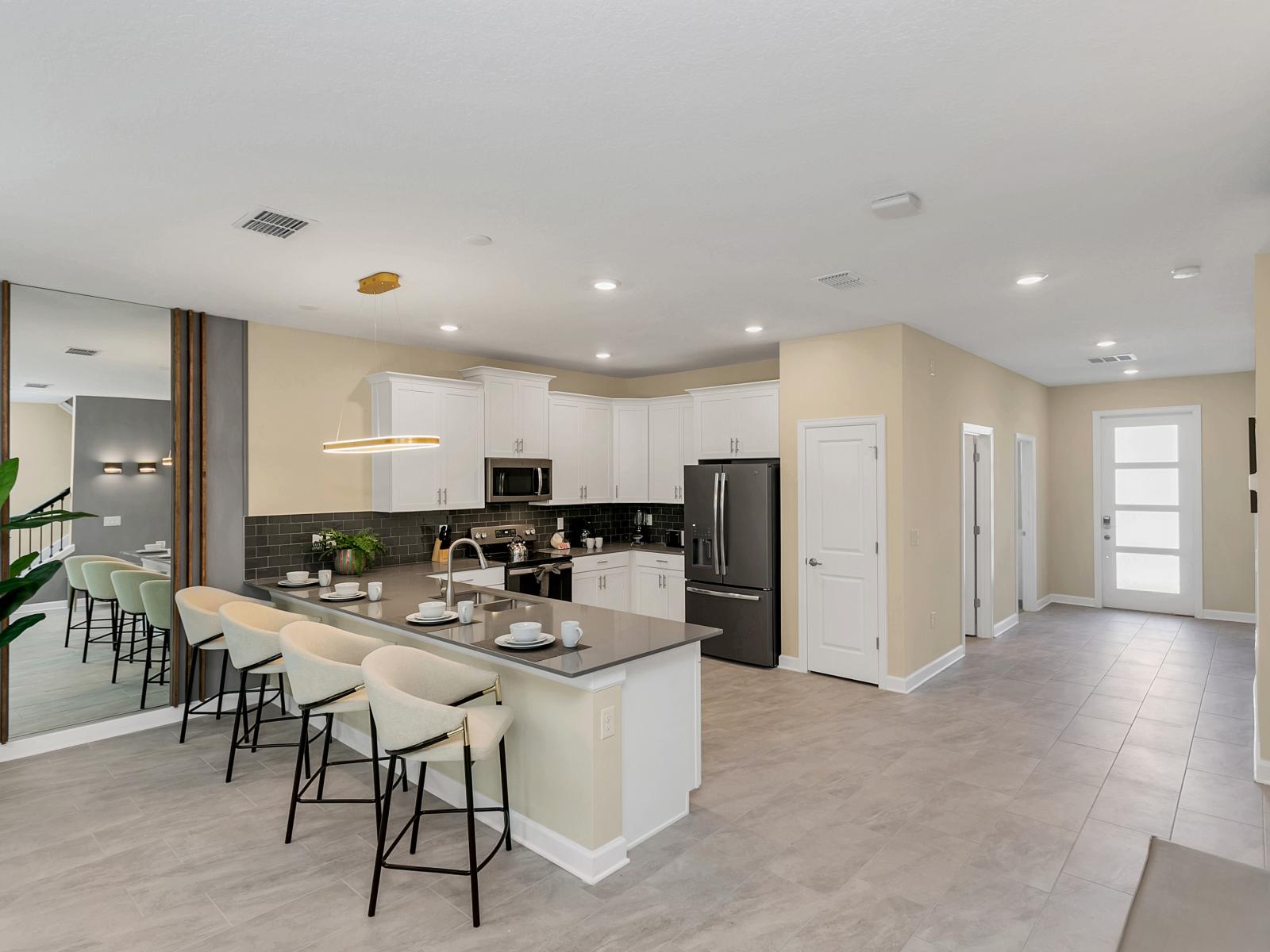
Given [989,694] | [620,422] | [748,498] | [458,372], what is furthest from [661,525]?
[989,694]

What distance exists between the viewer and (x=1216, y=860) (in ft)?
4.07

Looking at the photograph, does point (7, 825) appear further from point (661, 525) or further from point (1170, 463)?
point (1170, 463)

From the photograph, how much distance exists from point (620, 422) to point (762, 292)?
3272mm

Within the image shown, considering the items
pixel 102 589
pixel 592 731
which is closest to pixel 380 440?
pixel 592 731

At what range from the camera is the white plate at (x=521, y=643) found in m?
2.95

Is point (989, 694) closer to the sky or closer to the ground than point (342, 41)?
closer to the ground

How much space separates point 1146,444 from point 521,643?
8394 millimetres

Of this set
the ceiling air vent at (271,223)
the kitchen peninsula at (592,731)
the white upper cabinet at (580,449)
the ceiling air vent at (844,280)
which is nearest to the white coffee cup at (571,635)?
the kitchen peninsula at (592,731)

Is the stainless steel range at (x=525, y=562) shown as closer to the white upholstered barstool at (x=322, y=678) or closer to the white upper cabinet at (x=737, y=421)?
the white upper cabinet at (x=737, y=421)

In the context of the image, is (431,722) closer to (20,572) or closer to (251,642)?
(251,642)

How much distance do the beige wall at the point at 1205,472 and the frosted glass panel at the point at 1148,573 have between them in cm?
27

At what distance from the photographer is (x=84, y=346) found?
4.34m

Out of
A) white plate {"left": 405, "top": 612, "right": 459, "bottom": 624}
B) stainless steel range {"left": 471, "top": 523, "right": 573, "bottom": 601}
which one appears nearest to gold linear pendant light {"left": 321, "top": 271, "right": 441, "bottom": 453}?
white plate {"left": 405, "top": 612, "right": 459, "bottom": 624}

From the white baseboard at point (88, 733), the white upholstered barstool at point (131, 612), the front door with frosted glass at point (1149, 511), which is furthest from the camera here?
the front door with frosted glass at point (1149, 511)
